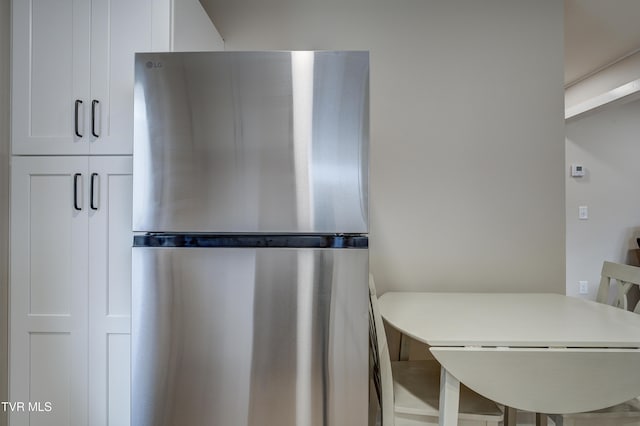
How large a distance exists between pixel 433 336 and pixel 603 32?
8.23 feet

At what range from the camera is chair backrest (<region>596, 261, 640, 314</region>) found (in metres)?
1.66

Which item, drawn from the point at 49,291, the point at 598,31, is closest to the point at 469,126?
the point at 598,31

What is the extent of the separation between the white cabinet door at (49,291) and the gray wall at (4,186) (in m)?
0.03

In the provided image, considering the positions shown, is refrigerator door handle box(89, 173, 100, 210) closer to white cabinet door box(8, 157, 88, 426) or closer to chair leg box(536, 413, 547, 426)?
white cabinet door box(8, 157, 88, 426)

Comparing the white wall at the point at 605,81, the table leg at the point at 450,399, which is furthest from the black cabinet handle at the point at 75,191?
the white wall at the point at 605,81

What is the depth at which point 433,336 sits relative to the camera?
1.14 metres

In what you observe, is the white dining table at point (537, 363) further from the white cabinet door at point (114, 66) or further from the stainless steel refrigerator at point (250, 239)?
the white cabinet door at point (114, 66)

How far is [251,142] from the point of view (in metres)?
1.06

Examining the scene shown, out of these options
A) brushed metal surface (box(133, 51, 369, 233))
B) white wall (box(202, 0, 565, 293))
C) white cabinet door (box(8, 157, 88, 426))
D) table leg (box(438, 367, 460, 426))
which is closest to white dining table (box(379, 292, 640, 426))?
table leg (box(438, 367, 460, 426))

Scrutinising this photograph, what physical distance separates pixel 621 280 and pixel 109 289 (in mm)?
2461

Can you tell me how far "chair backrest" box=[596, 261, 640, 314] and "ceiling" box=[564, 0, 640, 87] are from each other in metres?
1.54

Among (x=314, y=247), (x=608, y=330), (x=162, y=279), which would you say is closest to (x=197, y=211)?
(x=162, y=279)

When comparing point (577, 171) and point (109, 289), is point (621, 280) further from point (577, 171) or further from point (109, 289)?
point (109, 289)

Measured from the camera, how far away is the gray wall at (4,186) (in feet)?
4.25
